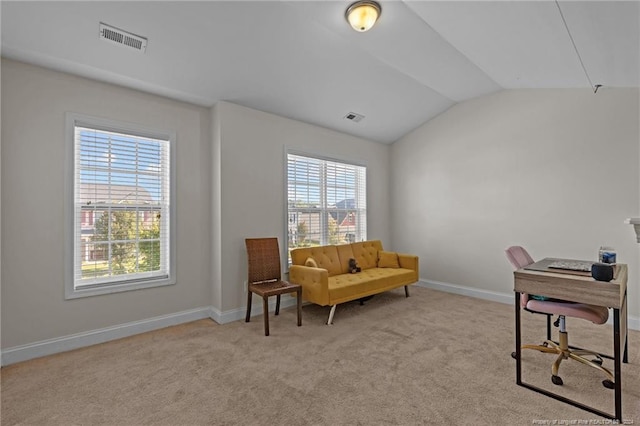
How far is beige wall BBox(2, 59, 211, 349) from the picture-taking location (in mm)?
2621

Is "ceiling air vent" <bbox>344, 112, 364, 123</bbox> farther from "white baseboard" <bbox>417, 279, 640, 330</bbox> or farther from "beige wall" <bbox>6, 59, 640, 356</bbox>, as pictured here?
A: "white baseboard" <bbox>417, 279, 640, 330</bbox>

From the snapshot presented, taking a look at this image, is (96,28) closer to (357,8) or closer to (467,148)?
(357,8)

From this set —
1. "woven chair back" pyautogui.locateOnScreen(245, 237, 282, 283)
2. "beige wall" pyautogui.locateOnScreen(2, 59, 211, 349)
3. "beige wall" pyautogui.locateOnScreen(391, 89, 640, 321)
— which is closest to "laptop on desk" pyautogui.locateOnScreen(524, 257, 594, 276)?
"beige wall" pyautogui.locateOnScreen(391, 89, 640, 321)

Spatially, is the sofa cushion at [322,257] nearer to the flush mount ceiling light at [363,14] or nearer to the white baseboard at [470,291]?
the white baseboard at [470,291]

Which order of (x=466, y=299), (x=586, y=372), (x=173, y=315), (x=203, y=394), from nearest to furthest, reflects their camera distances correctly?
(x=203, y=394), (x=586, y=372), (x=173, y=315), (x=466, y=299)

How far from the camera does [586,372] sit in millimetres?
A: 2377

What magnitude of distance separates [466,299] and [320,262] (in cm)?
220

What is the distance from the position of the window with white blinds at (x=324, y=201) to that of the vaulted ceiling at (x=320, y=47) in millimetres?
938

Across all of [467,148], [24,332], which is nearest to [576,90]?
[467,148]

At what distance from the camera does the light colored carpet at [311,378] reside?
1.93 m

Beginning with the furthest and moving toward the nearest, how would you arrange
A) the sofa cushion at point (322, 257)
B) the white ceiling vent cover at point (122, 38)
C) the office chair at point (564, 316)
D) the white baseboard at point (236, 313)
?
the sofa cushion at point (322, 257) → the white baseboard at point (236, 313) → the white ceiling vent cover at point (122, 38) → the office chair at point (564, 316)

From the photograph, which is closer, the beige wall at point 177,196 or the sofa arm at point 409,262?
the beige wall at point 177,196

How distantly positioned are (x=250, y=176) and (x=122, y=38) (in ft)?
5.93

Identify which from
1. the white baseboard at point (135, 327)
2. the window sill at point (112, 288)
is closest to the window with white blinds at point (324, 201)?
the white baseboard at point (135, 327)
